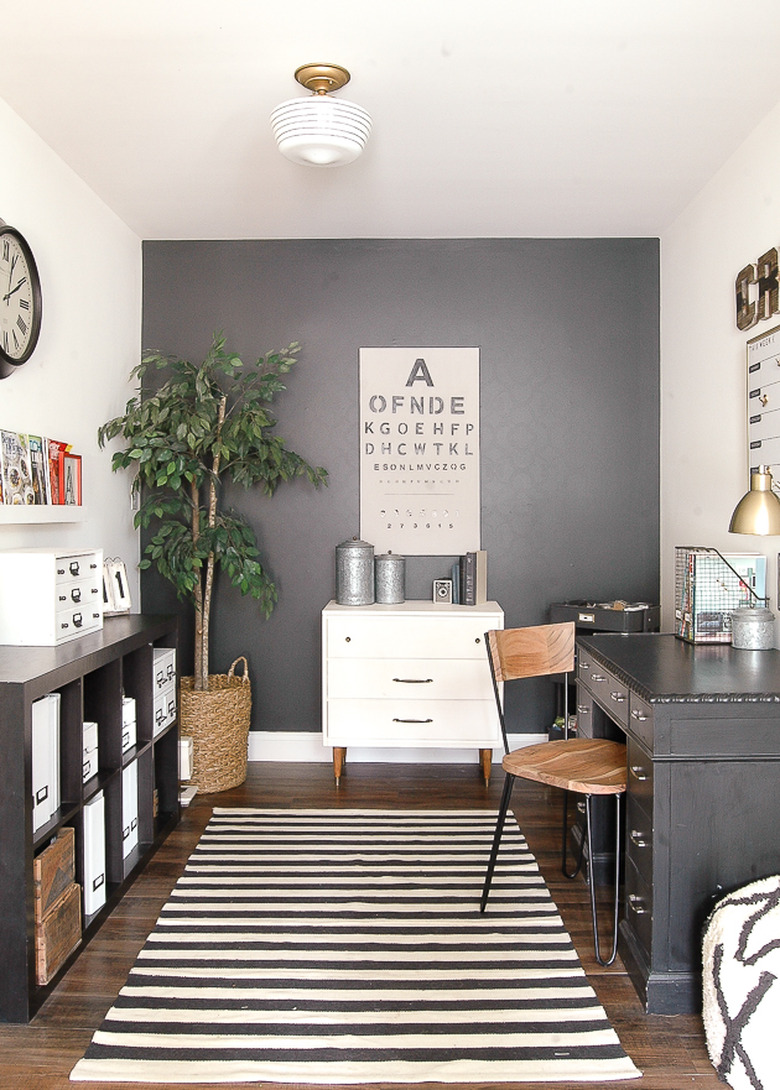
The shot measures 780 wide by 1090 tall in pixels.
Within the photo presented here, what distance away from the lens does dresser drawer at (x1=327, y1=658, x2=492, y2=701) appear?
382cm

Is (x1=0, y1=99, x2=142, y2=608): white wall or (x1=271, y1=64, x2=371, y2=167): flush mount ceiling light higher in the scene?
(x1=271, y1=64, x2=371, y2=167): flush mount ceiling light

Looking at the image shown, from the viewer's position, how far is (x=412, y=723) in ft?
12.6

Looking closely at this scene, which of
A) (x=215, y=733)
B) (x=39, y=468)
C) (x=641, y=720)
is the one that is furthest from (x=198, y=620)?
(x=641, y=720)

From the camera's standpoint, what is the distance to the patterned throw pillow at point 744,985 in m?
1.70

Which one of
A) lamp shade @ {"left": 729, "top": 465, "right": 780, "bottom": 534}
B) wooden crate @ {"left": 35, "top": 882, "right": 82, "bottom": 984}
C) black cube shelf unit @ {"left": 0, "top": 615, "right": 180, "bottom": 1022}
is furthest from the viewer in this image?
lamp shade @ {"left": 729, "top": 465, "right": 780, "bottom": 534}

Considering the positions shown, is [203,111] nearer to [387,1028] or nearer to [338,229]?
[338,229]

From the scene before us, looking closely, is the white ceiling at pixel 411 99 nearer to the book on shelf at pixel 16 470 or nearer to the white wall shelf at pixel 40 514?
the book on shelf at pixel 16 470

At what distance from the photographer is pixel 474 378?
4242mm

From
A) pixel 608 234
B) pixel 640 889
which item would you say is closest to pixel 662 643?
pixel 640 889

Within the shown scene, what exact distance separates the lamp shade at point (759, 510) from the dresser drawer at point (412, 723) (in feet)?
5.35

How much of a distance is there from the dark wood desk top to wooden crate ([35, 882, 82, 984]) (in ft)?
5.43

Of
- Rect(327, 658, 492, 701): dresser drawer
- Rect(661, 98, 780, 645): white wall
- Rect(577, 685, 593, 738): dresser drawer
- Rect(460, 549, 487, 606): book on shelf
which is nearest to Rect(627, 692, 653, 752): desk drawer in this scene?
Rect(577, 685, 593, 738): dresser drawer

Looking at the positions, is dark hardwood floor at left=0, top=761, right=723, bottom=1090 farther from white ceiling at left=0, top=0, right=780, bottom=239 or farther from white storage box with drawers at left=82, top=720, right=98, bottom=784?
white ceiling at left=0, top=0, right=780, bottom=239

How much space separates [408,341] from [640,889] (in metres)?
2.89
